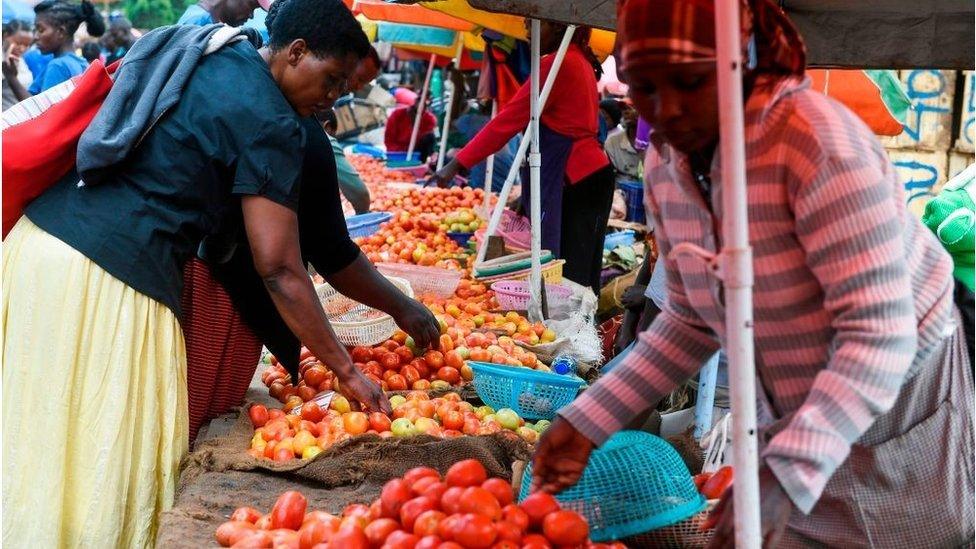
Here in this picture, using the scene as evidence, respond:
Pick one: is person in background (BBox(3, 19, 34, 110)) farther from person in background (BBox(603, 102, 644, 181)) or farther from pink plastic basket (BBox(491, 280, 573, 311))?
person in background (BBox(603, 102, 644, 181))

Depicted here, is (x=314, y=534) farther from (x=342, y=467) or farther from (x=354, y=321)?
(x=354, y=321)

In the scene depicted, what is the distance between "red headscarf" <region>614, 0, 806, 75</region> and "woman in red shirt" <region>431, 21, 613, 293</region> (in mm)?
4726

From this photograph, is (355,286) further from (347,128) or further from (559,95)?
(347,128)

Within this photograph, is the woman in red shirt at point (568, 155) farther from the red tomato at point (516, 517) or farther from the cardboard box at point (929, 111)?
the cardboard box at point (929, 111)

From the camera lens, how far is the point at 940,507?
1.97 meters

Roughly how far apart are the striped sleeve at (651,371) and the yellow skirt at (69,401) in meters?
1.71

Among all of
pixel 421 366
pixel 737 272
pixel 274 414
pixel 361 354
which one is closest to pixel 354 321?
pixel 361 354

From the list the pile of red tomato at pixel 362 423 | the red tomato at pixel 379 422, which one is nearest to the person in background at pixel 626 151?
the pile of red tomato at pixel 362 423

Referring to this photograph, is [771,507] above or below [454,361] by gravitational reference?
above

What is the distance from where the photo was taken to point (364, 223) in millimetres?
8102

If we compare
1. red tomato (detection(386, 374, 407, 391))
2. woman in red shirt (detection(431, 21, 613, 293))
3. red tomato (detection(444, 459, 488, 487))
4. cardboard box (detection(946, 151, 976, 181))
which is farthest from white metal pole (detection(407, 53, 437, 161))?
red tomato (detection(444, 459, 488, 487))

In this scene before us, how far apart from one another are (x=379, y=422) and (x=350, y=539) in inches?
53.8

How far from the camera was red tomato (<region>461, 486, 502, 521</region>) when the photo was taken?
2279 mm

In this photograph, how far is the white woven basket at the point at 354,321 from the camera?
463 centimetres
